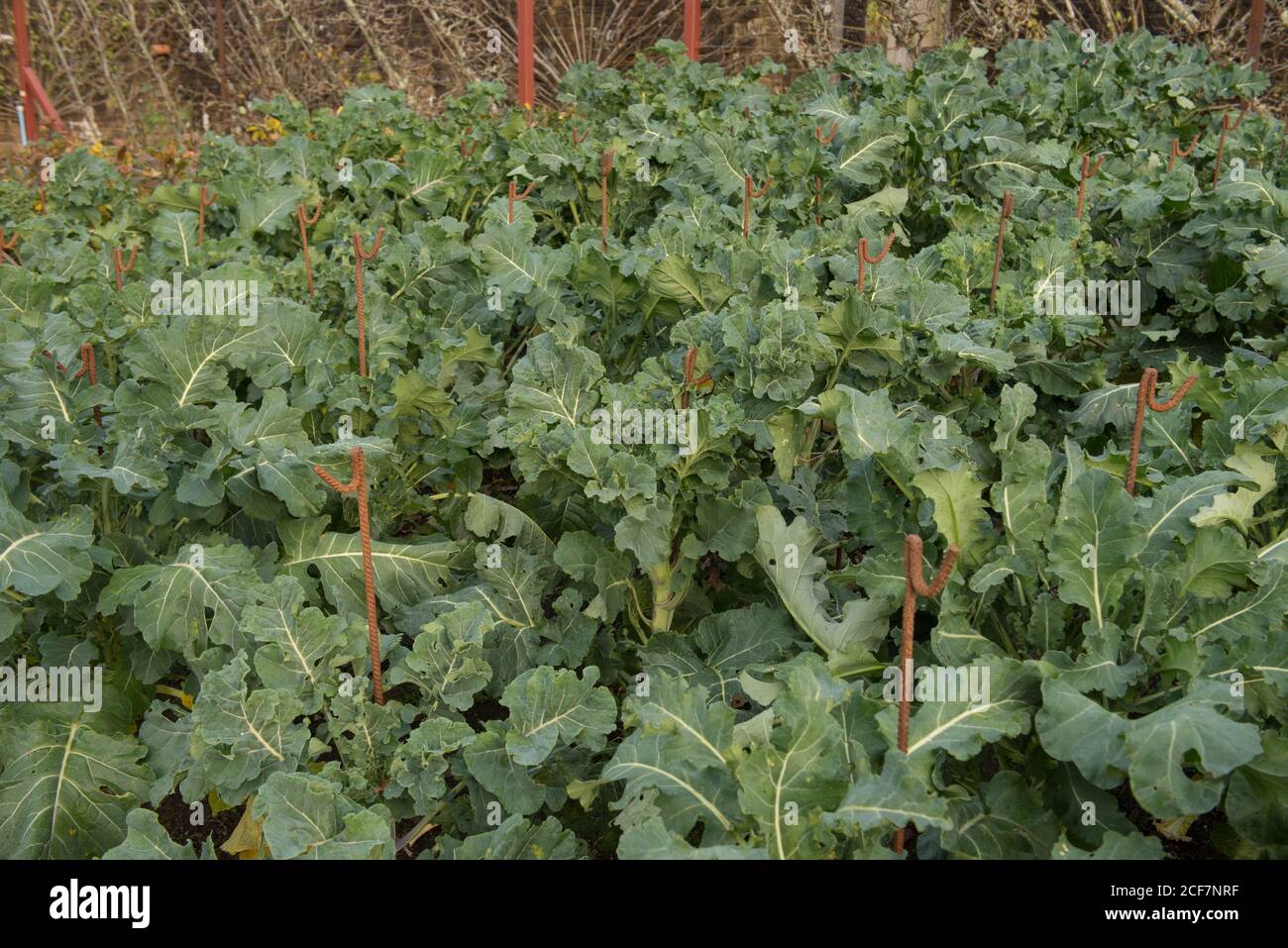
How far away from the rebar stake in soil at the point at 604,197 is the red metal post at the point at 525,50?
3.86 meters

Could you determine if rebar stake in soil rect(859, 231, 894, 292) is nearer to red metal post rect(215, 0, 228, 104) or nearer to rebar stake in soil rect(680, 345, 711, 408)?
rebar stake in soil rect(680, 345, 711, 408)

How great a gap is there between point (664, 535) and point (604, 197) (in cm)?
195

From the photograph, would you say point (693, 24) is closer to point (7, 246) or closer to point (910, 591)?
point (7, 246)

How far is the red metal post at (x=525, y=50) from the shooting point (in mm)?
8945

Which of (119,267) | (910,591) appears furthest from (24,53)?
(910,591)

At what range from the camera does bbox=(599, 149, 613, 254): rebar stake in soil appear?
13.7ft

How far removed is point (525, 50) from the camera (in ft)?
29.6

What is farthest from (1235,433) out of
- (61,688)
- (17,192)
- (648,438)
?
(17,192)

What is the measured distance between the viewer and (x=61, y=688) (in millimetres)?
3031

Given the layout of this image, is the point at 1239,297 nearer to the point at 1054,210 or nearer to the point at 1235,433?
the point at 1054,210

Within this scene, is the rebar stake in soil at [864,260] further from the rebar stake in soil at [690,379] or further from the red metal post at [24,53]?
the red metal post at [24,53]

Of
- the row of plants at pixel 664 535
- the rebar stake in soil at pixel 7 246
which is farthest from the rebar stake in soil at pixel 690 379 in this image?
the rebar stake in soil at pixel 7 246
